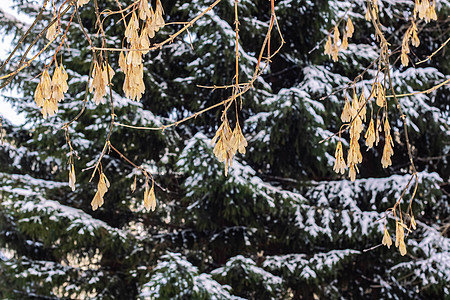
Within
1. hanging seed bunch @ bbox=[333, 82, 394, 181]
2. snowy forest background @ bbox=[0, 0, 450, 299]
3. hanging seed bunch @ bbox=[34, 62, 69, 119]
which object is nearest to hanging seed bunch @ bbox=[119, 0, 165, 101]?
hanging seed bunch @ bbox=[34, 62, 69, 119]

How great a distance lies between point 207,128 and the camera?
438cm

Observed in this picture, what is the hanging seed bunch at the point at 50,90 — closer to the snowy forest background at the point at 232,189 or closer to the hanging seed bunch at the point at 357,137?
the hanging seed bunch at the point at 357,137

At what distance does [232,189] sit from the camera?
3.61 metres

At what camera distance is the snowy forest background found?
3.66 meters

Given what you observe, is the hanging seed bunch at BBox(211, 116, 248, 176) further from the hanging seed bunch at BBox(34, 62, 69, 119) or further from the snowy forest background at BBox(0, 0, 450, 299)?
the snowy forest background at BBox(0, 0, 450, 299)

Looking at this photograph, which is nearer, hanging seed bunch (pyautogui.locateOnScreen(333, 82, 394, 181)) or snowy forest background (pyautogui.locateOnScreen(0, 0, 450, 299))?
hanging seed bunch (pyautogui.locateOnScreen(333, 82, 394, 181))

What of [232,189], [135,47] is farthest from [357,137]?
[232,189]

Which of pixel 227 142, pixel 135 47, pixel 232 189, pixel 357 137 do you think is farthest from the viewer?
pixel 232 189

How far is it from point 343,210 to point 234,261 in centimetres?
94

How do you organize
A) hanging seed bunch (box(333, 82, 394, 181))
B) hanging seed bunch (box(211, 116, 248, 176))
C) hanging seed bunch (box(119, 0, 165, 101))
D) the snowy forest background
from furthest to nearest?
the snowy forest background, hanging seed bunch (box(333, 82, 394, 181)), hanging seed bunch (box(211, 116, 248, 176)), hanging seed bunch (box(119, 0, 165, 101))

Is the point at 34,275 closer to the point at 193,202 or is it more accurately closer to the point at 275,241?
the point at 193,202

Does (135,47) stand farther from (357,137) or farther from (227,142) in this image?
(357,137)

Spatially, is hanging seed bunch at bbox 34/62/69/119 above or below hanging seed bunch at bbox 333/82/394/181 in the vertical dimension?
above

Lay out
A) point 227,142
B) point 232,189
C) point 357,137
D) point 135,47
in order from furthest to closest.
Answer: point 232,189 → point 357,137 → point 227,142 → point 135,47
